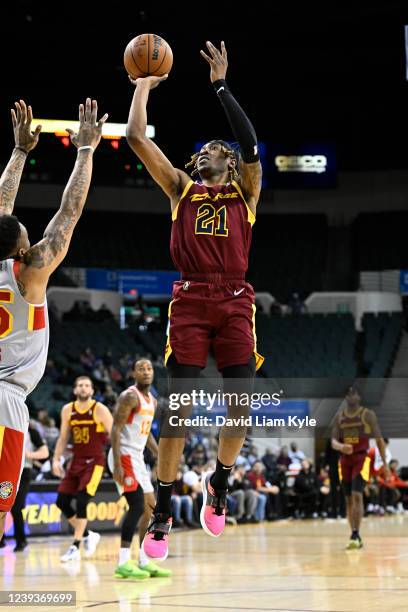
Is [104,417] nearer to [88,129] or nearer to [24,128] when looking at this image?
[24,128]

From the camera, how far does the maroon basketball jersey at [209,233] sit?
6441 mm

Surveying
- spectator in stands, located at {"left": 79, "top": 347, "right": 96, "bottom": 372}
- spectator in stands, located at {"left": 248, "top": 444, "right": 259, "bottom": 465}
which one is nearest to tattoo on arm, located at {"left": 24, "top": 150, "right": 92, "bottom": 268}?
spectator in stands, located at {"left": 248, "top": 444, "right": 259, "bottom": 465}

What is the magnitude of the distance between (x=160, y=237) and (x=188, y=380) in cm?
2914

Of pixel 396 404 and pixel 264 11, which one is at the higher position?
pixel 264 11

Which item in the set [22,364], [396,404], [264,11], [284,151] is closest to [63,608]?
[22,364]

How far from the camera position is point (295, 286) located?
3522 cm

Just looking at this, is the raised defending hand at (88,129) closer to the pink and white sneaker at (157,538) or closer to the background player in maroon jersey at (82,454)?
the pink and white sneaker at (157,538)

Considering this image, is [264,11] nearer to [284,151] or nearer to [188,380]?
[284,151]

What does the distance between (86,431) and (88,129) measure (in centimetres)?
758

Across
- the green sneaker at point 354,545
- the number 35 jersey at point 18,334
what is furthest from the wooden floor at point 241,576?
the number 35 jersey at point 18,334

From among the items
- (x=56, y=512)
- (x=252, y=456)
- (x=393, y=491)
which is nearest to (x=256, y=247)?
(x=393, y=491)

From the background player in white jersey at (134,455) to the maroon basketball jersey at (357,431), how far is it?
3506 mm

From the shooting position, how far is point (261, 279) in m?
35.4

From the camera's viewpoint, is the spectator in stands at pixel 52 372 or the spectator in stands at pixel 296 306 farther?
the spectator in stands at pixel 296 306
